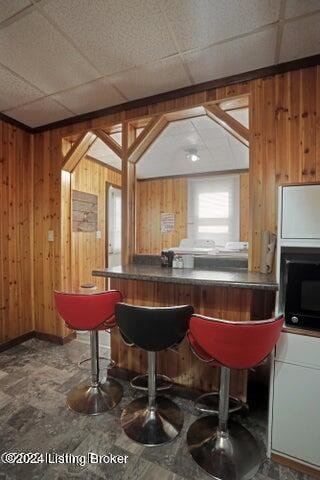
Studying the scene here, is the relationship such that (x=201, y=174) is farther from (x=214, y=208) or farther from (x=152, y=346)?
(x=152, y=346)

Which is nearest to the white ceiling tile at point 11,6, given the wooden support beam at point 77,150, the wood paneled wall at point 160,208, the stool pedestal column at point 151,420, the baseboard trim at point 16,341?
the wooden support beam at point 77,150

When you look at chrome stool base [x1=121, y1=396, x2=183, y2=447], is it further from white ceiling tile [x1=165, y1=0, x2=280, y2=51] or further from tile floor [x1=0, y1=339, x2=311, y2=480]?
white ceiling tile [x1=165, y1=0, x2=280, y2=51]

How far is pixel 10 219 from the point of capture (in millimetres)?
2938

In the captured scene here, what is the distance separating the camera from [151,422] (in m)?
1.69

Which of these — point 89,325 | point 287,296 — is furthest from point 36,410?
point 287,296

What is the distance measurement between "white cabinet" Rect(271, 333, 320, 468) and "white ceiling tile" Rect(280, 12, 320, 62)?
6.43ft

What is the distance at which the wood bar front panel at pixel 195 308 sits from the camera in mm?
1872

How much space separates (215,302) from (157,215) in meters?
3.99

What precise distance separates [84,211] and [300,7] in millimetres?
3251

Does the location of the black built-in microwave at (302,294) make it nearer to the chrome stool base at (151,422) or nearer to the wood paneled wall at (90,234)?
the chrome stool base at (151,422)

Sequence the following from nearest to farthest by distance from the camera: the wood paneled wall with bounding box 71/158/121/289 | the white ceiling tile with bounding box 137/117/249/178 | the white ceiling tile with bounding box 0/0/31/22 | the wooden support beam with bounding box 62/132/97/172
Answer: the white ceiling tile with bounding box 0/0/31/22, the wooden support beam with bounding box 62/132/97/172, the white ceiling tile with bounding box 137/117/249/178, the wood paneled wall with bounding box 71/158/121/289

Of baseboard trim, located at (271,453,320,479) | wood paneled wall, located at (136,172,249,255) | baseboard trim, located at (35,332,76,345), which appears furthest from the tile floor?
wood paneled wall, located at (136,172,249,255)

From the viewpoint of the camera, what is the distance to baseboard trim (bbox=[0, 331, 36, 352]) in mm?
2815

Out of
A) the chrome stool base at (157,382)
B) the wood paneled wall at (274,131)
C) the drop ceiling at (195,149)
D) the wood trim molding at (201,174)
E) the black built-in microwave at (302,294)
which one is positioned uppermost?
the drop ceiling at (195,149)
